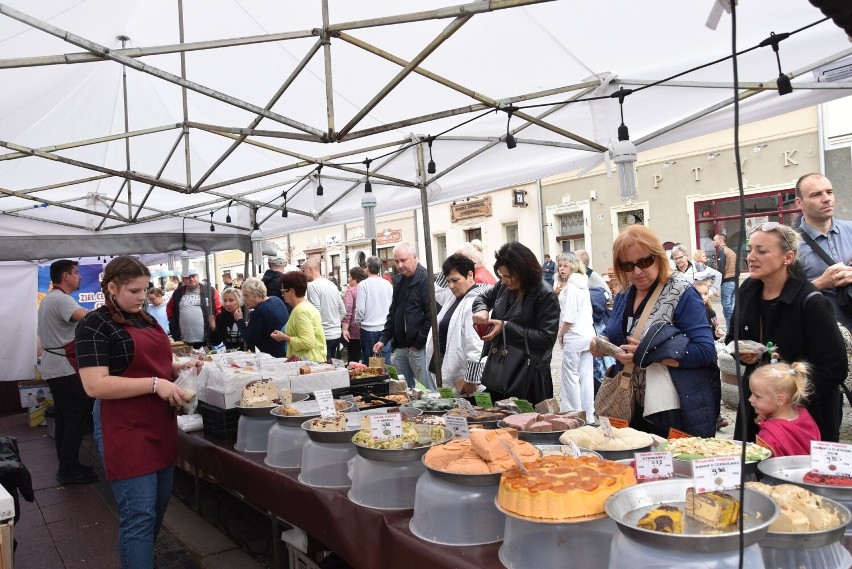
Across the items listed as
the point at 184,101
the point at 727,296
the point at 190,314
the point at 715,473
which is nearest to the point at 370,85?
the point at 184,101

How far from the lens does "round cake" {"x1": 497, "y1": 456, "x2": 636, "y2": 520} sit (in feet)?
5.03

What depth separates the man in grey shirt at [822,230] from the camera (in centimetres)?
303

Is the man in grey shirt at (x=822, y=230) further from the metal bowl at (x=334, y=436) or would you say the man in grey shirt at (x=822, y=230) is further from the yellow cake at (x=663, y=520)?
the metal bowl at (x=334, y=436)

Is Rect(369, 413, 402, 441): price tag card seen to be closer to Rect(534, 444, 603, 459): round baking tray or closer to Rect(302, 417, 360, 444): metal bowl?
Rect(302, 417, 360, 444): metal bowl

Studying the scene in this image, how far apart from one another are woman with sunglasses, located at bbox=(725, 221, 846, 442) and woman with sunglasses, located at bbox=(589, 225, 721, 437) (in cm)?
19

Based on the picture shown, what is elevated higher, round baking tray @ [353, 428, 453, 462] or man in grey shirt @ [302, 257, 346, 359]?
man in grey shirt @ [302, 257, 346, 359]

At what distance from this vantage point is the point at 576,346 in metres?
6.29

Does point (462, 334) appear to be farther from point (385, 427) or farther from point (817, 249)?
point (817, 249)

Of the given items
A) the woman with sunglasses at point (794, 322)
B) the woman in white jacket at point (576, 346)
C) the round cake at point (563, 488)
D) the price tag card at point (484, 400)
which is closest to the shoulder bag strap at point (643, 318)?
the woman with sunglasses at point (794, 322)

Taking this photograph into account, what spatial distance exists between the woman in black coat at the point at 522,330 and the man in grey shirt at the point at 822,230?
1.30 m

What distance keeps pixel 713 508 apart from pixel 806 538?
0.18m

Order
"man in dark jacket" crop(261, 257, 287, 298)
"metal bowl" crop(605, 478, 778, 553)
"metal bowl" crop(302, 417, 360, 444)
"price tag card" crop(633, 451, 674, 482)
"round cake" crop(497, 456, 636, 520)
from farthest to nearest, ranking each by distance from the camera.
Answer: "man in dark jacket" crop(261, 257, 287, 298)
"metal bowl" crop(302, 417, 360, 444)
"price tag card" crop(633, 451, 674, 482)
"round cake" crop(497, 456, 636, 520)
"metal bowl" crop(605, 478, 778, 553)

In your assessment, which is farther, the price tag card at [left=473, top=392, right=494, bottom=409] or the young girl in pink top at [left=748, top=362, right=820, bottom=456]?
the price tag card at [left=473, top=392, right=494, bottom=409]

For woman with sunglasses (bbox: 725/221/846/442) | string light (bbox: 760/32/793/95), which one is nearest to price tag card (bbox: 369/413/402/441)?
woman with sunglasses (bbox: 725/221/846/442)
